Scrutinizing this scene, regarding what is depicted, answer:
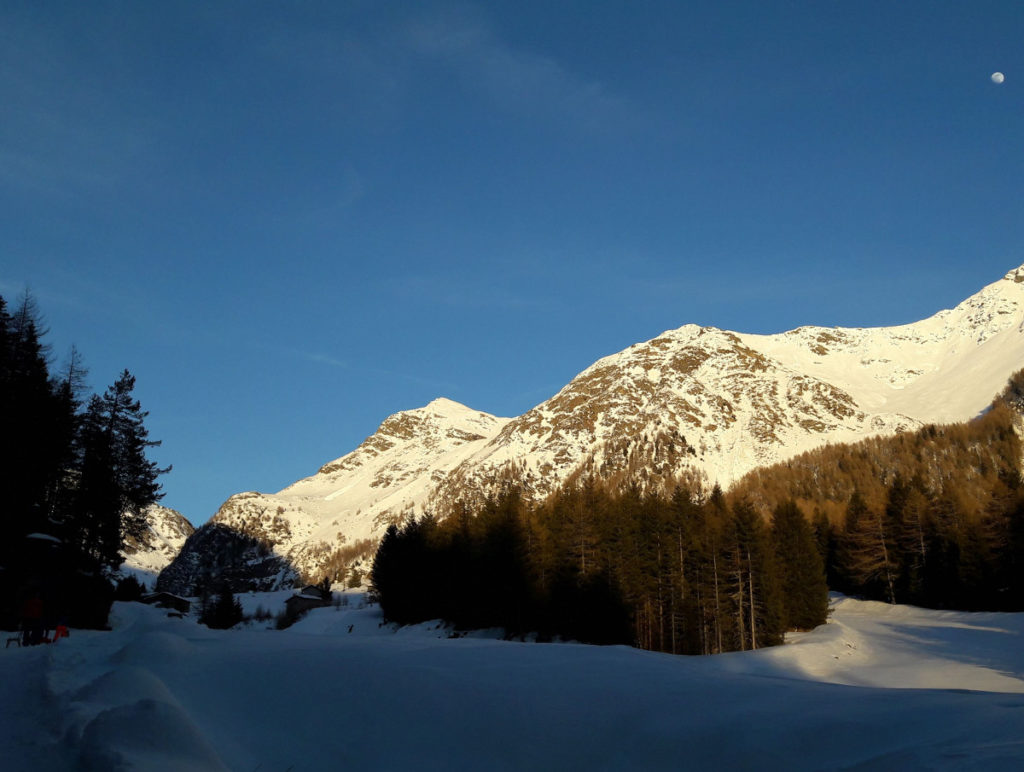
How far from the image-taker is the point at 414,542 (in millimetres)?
76312

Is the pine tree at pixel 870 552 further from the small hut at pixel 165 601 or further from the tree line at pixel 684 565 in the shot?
the small hut at pixel 165 601

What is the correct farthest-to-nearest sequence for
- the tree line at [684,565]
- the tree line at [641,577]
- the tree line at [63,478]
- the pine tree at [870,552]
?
the pine tree at [870,552]
the tree line at [684,565]
the tree line at [641,577]
the tree line at [63,478]

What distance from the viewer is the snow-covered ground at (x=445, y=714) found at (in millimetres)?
8531

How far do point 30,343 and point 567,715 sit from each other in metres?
41.3

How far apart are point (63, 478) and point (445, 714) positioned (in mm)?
41668

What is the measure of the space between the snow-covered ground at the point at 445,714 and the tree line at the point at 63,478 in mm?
12304

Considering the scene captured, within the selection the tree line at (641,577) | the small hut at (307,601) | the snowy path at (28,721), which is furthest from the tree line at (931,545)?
the snowy path at (28,721)

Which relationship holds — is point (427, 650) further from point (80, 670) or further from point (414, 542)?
point (414, 542)

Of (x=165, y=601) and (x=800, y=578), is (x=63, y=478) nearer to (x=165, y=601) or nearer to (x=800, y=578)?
(x=165, y=601)

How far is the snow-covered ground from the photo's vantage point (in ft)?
28.0

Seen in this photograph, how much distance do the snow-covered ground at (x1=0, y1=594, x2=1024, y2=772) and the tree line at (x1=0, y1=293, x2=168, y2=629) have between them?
12.3 metres

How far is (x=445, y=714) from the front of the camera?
11.8 metres

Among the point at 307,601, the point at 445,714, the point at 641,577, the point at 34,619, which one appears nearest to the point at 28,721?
the point at 445,714

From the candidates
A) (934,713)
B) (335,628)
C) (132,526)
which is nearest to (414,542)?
(335,628)
